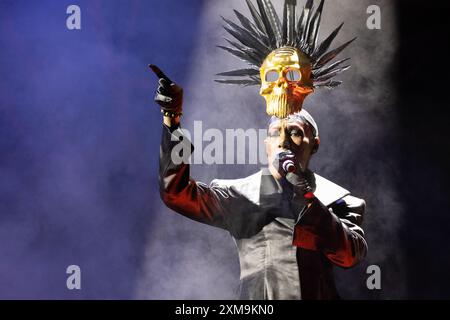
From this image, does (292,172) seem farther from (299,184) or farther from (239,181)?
(239,181)

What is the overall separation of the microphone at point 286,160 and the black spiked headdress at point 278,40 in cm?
45

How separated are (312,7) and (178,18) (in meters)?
0.77

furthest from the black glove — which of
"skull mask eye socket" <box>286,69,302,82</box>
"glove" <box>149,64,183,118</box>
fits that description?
"glove" <box>149,64,183,118</box>

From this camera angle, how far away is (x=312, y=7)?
12.1ft

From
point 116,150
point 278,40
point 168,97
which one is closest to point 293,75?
point 278,40

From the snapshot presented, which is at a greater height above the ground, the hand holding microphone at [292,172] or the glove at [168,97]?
the glove at [168,97]

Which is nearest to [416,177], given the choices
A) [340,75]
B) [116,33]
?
[340,75]

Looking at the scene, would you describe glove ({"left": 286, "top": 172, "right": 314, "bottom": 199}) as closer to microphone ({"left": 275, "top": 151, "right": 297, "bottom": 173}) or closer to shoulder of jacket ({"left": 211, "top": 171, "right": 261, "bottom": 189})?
microphone ({"left": 275, "top": 151, "right": 297, "bottom": 173})

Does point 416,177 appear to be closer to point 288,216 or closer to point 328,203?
point 328,203

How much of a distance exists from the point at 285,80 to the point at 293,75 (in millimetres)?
65

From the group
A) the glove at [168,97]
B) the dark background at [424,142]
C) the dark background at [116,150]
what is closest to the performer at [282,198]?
the glove at [168,97]

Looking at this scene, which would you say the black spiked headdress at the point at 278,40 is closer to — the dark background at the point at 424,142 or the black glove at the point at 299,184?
the dark background at the point at 424,142

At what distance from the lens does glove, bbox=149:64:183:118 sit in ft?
10.7

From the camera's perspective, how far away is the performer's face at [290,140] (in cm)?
353
